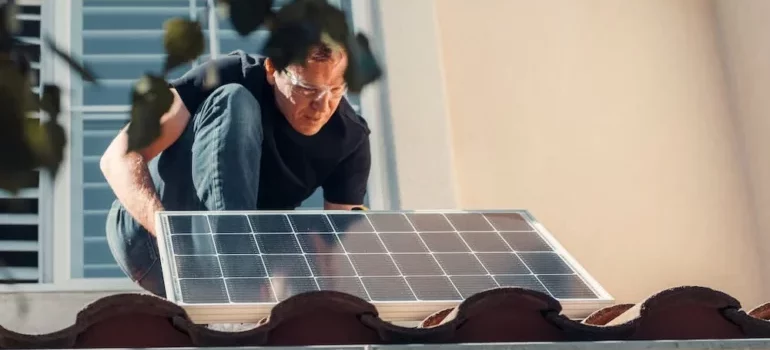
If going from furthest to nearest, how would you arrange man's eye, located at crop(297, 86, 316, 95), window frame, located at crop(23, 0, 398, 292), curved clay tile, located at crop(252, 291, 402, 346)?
window frame, located at crop(23, 0, 398, 292), man's eye, located at crop(297, 86, 316, 95), curved clay tile, located at crop(252, 291, 402, 346)

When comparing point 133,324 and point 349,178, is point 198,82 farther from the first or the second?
point 133,324

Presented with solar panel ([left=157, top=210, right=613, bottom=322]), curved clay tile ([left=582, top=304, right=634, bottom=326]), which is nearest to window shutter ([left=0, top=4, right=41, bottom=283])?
solar panel ([left=157, top=210, right=613, bottom=322])

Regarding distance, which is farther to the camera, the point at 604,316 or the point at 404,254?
the point at 404,254

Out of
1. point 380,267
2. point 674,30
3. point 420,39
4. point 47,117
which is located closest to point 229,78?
point 380,267

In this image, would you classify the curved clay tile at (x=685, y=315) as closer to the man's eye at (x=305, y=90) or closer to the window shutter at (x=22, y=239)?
the man's eye at (x=305, y=90)

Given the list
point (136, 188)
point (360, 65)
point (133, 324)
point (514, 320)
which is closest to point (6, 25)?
point (360, 65)

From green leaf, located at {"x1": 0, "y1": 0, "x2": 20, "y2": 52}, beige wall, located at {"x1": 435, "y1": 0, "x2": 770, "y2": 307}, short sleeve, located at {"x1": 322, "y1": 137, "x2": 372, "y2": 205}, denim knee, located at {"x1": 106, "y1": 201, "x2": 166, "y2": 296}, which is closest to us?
green leaf, located at {"x1": 0, "y1": 0, "x2": 20, "y2": 52}

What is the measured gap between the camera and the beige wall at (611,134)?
892cm

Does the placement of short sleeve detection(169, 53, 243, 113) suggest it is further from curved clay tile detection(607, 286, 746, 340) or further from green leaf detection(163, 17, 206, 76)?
green leaf detection(163, 17, 206, 76)

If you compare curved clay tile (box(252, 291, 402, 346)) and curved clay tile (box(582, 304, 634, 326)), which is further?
curved clay tile (box(582, 304, 634, 326))

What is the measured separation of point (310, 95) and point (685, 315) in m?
2.17

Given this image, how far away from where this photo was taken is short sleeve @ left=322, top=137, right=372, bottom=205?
775cm

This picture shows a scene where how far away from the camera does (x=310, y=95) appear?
7363 mm

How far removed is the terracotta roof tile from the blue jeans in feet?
4.58
